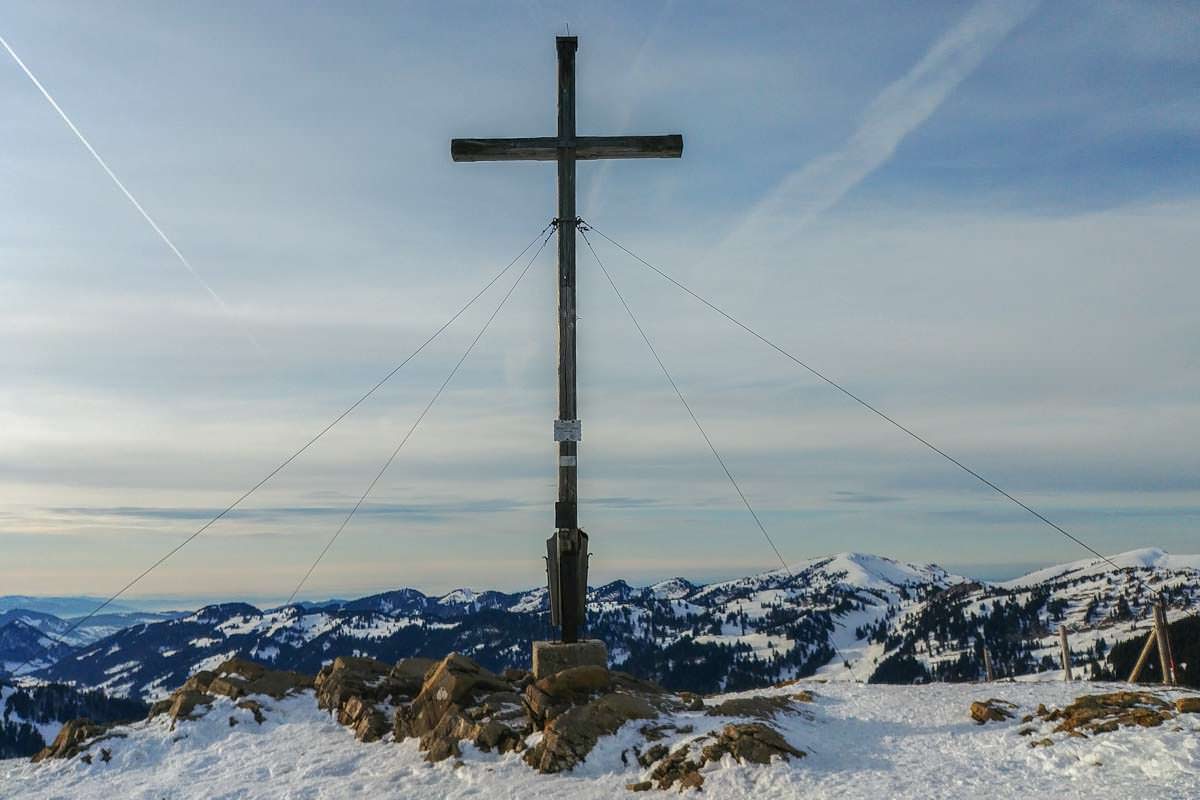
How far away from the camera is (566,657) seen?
18.3 m

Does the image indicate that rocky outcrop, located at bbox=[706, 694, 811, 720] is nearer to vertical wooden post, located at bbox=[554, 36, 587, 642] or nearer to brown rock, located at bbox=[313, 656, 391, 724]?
vertical wooden post, located at bbox=[554, 36, 587, 642]

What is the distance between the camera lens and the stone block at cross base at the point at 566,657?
59.8 feet

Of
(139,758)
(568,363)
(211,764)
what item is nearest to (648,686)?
(568,363)

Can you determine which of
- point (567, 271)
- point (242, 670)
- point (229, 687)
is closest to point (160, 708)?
point (229, 687)

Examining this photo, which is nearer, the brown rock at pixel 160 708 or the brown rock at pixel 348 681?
the brown rock at pixel 348 681

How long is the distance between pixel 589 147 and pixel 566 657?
449 inches

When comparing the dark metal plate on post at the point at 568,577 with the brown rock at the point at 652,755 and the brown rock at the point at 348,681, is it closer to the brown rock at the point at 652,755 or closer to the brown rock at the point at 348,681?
the brown rock at the point at 348,681

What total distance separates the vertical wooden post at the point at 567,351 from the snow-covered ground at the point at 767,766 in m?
3.97

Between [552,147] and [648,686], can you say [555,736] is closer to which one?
[648,686]

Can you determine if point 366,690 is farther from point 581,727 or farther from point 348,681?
point 581,727

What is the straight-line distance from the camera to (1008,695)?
17.5 metres

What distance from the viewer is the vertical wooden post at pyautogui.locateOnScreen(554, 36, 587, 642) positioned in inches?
738

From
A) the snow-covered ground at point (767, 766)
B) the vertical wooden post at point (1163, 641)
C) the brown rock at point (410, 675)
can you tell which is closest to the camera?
the snow-covered ground at point (767, 766)

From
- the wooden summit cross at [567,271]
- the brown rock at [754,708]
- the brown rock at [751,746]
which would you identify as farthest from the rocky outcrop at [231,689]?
the brown rock at [751,746]
